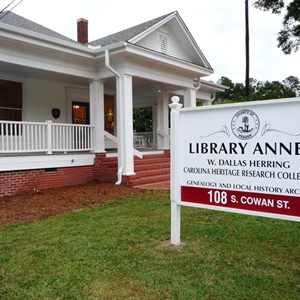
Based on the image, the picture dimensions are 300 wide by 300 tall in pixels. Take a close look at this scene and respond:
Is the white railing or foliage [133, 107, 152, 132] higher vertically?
foliage [133, 107, 152, 132]

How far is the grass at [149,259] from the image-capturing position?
111 inches

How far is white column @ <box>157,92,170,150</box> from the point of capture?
12.9 meters

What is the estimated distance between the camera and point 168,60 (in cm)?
996

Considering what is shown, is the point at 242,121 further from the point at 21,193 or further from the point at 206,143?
the point at 21,193

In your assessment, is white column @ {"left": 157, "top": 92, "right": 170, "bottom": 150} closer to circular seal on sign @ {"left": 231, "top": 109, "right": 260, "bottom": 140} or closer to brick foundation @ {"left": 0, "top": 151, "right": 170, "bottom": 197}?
brick foundation @ {"left": 0, "top": 151, "right": 170, "bottom": 197}

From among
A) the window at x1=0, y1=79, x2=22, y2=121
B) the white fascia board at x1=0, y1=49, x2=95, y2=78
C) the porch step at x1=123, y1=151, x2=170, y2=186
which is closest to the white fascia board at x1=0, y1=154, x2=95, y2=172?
the porch step at x1=123, y1=151, x2=170, y2=186

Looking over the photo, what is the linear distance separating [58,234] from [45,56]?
5.77 meters

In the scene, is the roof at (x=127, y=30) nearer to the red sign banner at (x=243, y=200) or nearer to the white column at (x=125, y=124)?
the white column at (x=125, y=124)

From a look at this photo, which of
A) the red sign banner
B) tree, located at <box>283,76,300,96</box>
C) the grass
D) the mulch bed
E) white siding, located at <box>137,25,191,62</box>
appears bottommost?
the grass

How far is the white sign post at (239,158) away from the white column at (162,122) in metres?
8.95

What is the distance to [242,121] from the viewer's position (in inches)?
132

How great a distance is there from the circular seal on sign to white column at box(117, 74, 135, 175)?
5.89m

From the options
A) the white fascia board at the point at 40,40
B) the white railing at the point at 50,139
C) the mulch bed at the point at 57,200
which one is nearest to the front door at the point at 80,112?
the white railing at the point at 50,139

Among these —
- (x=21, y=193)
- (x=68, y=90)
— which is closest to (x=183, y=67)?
(x=68, y=90)
